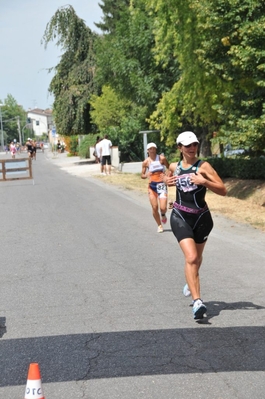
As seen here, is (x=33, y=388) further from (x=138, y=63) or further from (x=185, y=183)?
(x=138, y=63)

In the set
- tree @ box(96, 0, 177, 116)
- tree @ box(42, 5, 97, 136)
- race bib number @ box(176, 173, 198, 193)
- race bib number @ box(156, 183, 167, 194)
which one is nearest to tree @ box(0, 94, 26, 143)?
tree @ box(42, 5, 97, 136)

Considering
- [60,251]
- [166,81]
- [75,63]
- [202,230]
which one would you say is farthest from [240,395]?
[75,63]

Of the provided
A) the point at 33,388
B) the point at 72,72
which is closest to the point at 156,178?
the point at 33,388

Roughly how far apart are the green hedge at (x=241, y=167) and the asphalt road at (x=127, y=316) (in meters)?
6.47

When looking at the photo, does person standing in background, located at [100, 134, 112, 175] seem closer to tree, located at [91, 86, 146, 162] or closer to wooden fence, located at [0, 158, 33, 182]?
tree, located at [91, 86, 146, 162]

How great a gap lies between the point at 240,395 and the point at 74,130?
131 feet

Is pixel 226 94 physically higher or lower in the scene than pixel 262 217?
higher

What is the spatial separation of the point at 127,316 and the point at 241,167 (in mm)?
14538

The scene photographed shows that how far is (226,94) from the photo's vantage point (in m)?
17.9

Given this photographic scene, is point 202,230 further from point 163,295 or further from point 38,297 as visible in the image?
point 38,297

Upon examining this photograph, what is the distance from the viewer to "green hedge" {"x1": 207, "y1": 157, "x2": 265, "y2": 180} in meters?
19.8

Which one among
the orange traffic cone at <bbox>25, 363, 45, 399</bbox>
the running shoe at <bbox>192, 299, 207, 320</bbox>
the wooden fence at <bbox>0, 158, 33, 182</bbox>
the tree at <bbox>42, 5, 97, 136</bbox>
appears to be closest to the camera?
the orange traffic cone at <bbox>25, 363, 45, 399</bbox>

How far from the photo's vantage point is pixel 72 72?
140 ft

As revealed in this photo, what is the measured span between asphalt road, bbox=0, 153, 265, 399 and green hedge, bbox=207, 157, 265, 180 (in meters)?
6.47
